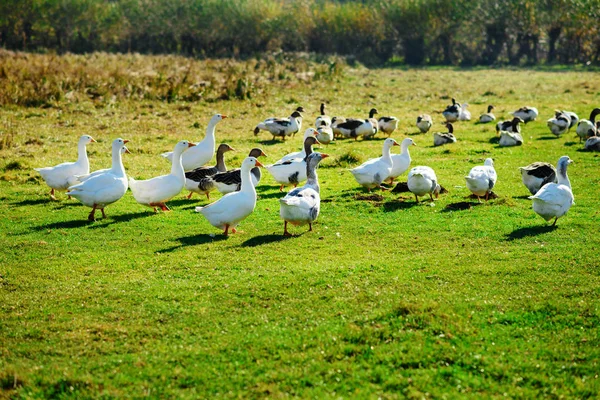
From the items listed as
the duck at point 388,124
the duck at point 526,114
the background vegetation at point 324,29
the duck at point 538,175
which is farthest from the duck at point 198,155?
the background vegetation at point 324,29

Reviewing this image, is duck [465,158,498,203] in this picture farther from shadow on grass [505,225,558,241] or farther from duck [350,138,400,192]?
duck [350,138,400,192]

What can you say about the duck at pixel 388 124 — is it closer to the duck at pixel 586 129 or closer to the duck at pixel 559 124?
the duck at pixel 559 124

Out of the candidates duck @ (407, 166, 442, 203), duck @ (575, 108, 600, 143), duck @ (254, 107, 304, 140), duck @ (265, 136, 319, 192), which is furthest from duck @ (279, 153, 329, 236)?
duck @ (575, 108, 600, 143)

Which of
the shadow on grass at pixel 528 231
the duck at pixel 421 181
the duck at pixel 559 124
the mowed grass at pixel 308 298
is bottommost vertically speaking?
the mowed grass at pixel 308 298

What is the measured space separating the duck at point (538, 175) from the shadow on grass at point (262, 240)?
6.49m

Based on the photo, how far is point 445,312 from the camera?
9.01 m

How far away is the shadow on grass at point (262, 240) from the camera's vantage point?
41.3 ft

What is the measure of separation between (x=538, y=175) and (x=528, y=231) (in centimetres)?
297

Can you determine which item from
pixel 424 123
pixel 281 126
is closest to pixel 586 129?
pixel 424 123

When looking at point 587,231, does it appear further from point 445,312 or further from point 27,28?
point 27,28

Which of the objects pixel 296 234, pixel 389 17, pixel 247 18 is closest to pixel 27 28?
pixel 247 18

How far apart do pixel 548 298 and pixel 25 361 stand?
23.8 ft

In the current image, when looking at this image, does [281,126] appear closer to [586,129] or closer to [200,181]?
[200,181]

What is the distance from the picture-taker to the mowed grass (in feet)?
24.8
